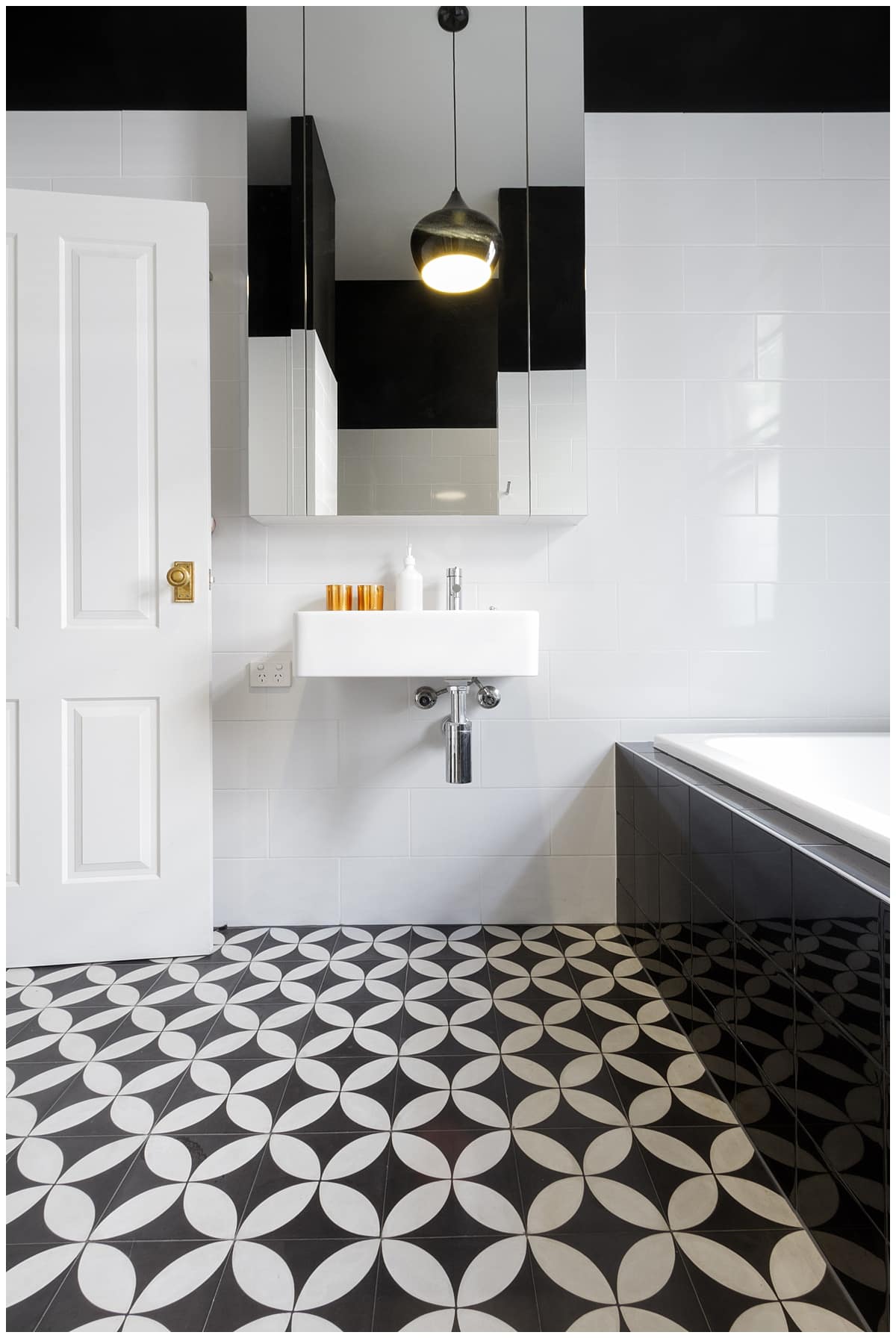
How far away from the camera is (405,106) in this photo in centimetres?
197

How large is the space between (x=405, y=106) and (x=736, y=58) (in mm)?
908

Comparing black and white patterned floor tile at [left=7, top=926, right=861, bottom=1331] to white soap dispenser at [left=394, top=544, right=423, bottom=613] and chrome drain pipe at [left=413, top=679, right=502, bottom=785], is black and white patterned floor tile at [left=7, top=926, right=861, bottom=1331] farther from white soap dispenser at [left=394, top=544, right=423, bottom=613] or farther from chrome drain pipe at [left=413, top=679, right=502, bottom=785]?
white soap dispenser at [left=394, top=544, right=423, bottom=613]

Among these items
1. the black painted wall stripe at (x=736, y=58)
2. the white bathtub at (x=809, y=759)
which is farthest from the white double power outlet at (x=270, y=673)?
the black painted wall stripe at (x=736, y=58)

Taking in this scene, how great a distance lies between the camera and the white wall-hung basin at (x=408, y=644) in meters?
1.91

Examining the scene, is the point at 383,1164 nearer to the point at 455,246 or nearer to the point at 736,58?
the point at 455,246

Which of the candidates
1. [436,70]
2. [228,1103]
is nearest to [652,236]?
[436,70]

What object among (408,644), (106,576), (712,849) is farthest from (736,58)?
(106,576)

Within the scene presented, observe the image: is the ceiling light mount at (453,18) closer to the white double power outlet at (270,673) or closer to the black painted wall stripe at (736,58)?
the black painted wall stripe at (736,58)

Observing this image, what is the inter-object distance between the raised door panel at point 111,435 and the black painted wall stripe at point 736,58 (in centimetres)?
135

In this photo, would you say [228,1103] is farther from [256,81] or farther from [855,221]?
[855,221]

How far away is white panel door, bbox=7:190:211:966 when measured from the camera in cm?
197

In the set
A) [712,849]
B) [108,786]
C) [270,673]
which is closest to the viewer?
[712,849]

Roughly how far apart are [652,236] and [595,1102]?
2240mm

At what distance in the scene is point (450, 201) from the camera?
1.99 metres
